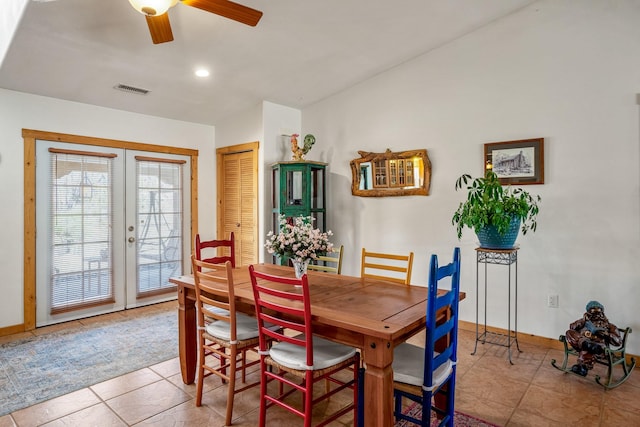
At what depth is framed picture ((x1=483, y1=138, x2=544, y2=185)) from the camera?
11.6ft

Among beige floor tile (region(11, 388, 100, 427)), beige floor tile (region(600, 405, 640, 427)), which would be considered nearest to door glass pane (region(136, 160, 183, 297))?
beige floor tile (region(11, 388, 100, 427))

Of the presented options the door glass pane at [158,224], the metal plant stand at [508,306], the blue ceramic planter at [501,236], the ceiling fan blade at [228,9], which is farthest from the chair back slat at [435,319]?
the door glass pane at [158,224]

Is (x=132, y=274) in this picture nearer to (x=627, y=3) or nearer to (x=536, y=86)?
(x=536, y=86)

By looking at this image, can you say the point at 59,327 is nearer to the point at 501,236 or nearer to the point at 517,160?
the point at 501,236

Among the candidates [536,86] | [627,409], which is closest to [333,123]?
[536,86]

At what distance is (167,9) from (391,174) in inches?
114

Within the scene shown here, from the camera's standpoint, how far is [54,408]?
8.32 feet

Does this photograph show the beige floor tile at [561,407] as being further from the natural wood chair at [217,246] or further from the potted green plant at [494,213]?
the natural wood chair at [217,246]

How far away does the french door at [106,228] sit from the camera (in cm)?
416

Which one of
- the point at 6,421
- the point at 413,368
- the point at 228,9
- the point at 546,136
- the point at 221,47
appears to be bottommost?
the point at 6,421

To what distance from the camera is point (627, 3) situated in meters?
3.12

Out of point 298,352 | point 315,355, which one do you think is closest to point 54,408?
point 298,352

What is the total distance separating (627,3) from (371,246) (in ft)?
10.5

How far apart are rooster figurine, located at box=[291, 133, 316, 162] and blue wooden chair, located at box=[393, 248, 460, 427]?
2.94 m
